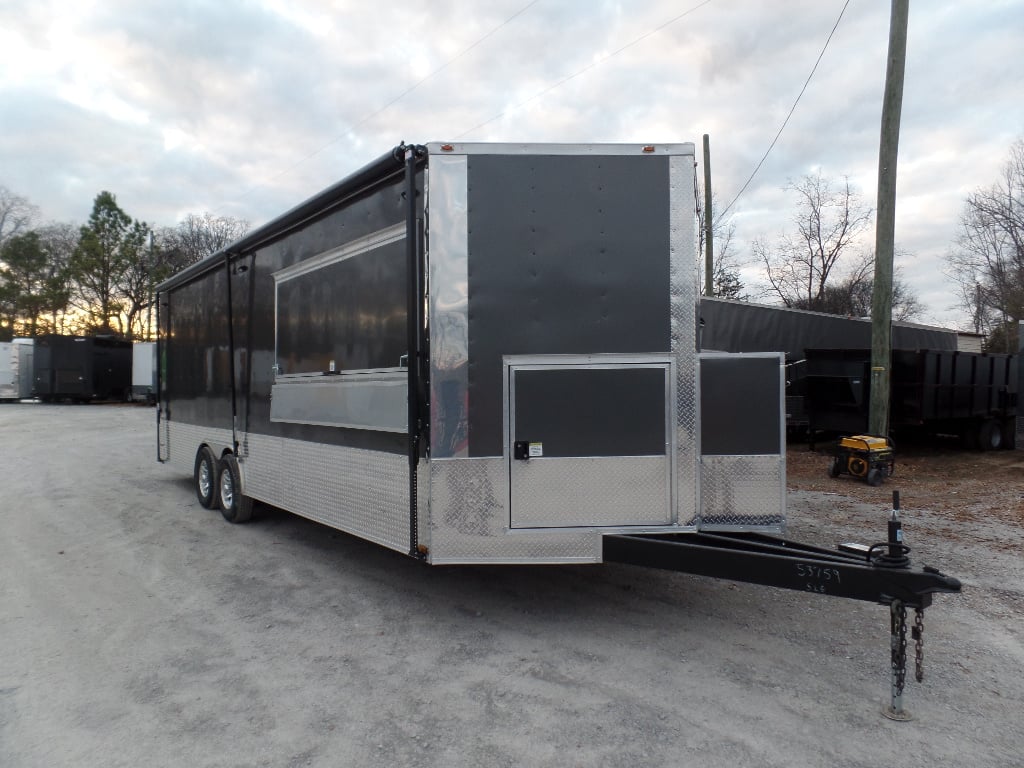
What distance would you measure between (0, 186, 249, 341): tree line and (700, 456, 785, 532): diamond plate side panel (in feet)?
142

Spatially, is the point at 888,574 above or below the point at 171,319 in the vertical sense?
below

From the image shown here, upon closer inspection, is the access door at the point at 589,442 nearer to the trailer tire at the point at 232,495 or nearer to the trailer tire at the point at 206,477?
the trailer tire at the point at 232,495

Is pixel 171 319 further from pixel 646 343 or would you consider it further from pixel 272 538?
pixel 646 343

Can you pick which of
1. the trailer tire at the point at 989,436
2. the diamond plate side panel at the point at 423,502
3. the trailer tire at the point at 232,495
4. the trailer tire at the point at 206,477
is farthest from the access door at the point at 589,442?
the trailer tire at the point at 989,436

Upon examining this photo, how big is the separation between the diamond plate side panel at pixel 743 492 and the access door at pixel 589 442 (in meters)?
0.26

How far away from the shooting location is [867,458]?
9.69 m

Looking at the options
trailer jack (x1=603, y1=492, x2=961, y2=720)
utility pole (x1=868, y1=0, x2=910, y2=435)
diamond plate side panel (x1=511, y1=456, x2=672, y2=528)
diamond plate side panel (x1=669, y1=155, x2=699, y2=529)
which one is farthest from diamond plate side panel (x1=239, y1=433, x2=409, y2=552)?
utility pole (x1=868, y1=0, x2=910, y2=435)

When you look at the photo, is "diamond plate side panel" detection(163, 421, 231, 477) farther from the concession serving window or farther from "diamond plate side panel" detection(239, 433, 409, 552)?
the concession serving window

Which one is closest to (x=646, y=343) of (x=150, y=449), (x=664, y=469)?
(x=664, y=469)

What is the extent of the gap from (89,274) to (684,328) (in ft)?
150

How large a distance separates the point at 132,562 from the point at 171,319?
404 centimetres

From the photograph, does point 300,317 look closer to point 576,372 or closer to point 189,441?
point 576,372

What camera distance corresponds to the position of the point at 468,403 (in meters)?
3.86

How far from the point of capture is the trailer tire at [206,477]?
754 cm
